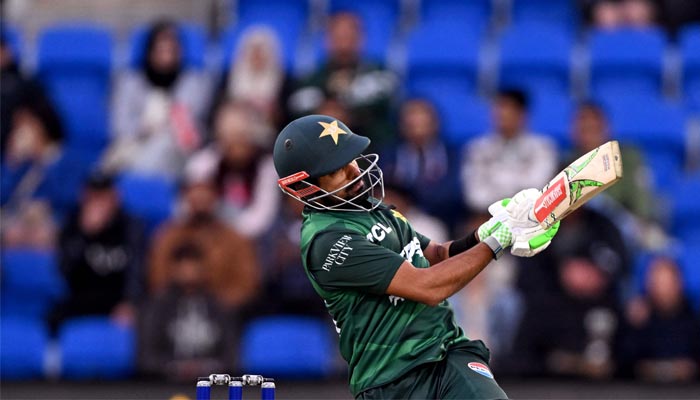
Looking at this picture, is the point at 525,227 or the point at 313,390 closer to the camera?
the point at 525,227

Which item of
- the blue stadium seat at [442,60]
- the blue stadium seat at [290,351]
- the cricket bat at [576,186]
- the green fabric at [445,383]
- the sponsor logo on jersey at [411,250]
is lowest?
the blue stadium seat at [290,351]

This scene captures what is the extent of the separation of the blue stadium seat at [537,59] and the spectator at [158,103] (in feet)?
9.29

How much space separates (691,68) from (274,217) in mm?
4318

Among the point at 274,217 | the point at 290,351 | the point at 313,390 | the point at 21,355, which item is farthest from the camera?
the point at 274,217

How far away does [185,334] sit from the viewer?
912 centimetres

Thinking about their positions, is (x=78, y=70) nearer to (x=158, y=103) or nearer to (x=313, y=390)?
(x=158, y=103)

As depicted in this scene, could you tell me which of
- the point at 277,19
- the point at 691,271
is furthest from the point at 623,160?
the point at 277,19

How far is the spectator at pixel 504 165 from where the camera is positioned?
31.6 ft

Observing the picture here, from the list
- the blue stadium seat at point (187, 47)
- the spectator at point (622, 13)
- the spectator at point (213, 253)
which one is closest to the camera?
the spectator at point (213, 253)

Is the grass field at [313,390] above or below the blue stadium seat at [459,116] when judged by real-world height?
below

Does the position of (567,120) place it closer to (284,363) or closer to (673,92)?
(673,92)

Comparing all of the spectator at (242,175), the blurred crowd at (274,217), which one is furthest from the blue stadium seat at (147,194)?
the spectator at (242,175)

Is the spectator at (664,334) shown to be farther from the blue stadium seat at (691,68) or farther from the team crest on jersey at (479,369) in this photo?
the team crest on jersey at (479,369)

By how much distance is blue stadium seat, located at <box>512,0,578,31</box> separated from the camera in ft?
38.0
